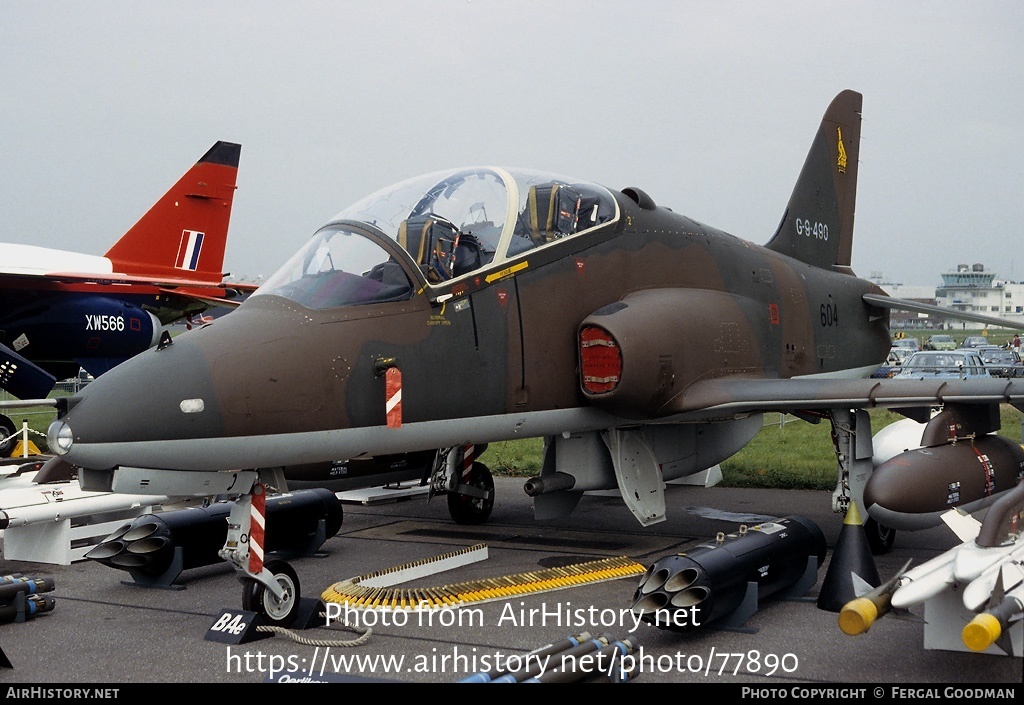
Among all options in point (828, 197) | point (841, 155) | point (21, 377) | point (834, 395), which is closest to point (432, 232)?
point (834, 395)

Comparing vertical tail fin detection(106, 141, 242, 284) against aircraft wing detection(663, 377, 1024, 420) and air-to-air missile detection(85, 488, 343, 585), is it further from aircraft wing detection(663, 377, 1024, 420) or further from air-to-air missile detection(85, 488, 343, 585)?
aircraft wing detection(663, 377, 1024, 420)

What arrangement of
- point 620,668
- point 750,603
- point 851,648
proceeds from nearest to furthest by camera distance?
point 620,668, point 851,648, point 750,603

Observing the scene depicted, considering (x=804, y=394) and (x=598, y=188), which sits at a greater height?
(x=598, y=188)

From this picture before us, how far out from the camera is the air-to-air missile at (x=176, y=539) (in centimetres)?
720

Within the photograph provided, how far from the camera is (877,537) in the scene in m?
8.16

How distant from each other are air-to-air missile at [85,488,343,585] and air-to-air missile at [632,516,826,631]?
127 inches

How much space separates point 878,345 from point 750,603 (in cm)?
614

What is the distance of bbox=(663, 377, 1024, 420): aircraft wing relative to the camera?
738cm

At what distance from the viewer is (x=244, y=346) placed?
5598 millimetres

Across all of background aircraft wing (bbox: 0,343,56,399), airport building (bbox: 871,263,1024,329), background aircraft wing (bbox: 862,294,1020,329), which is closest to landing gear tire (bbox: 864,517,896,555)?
background aircraft wing (bbox: 862,294,1020,329)

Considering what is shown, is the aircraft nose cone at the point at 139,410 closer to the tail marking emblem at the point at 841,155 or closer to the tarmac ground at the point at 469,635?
the tarmac ground at the point at 469,635

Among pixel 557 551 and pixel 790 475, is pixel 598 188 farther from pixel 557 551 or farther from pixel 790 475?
pixel 790 475

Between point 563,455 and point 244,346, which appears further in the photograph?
point 563,455
